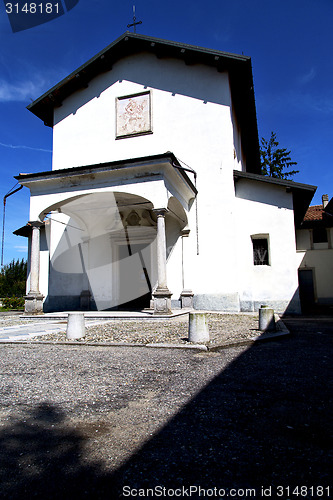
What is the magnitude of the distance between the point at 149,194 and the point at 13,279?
27.2 m

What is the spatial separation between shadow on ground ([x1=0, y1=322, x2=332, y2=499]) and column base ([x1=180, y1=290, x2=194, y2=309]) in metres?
9.11

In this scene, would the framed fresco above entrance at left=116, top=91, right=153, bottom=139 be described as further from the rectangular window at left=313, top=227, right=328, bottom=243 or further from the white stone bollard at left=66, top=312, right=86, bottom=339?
the rectangular window at left=313, top=227, right=328, bottom=243

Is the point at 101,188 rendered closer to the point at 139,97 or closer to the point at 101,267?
the point at 101,267

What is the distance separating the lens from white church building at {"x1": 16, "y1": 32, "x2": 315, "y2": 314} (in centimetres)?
1177

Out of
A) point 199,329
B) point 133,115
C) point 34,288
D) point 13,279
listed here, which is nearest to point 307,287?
point 133,115

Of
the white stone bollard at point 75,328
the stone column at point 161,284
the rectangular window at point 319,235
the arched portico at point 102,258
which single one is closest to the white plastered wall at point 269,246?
the arched portico at point 102,258

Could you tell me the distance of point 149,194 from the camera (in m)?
10.2

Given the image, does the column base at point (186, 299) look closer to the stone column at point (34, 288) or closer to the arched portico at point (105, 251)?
the arched portico at point (105, 251)

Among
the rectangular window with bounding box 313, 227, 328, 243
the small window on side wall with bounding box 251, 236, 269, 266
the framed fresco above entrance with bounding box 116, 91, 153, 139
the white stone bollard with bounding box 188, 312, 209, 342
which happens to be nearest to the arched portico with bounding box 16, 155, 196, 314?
the small window on side wall with bounding box 251, 236, 269, 266

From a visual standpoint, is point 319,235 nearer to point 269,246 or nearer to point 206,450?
point 269,246

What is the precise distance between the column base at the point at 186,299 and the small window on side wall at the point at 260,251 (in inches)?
115

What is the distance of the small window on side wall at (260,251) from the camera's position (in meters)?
12.8

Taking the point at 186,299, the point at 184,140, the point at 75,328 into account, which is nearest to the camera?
the point at 75,328

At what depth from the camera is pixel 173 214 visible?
12.2 meters
